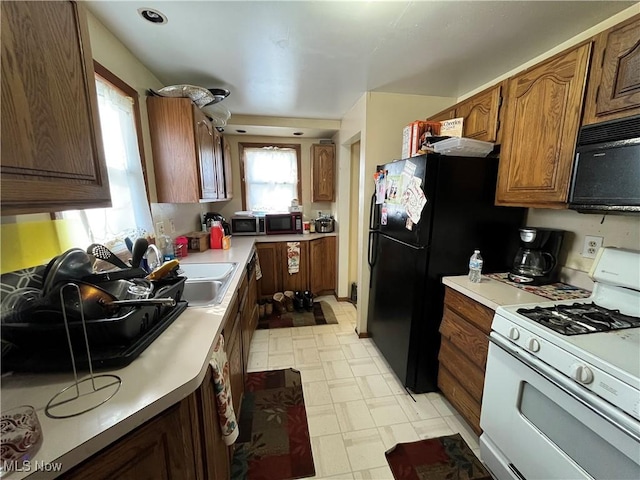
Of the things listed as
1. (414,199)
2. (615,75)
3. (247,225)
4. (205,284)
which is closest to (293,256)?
(247,225)

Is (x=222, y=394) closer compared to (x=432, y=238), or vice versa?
(x=222, y=394)

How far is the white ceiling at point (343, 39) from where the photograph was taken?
1.20 m

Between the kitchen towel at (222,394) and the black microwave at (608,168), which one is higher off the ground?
the black microwave at (608,168)

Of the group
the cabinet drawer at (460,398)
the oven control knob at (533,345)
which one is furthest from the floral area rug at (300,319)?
the oven control knob at (533,345)

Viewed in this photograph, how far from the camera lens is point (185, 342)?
0.91m

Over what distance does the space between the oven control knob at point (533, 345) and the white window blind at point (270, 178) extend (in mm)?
3238

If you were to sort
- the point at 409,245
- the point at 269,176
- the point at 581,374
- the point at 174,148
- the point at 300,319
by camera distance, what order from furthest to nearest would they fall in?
the point at 269,176 < the point at 300,319 < the point at 174,148 < the point at 409,245 < the point at 581,374

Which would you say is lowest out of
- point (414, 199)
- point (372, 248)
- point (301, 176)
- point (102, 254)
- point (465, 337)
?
point (465, 337)

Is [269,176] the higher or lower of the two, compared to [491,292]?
higher

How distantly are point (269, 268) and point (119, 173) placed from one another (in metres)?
1.98

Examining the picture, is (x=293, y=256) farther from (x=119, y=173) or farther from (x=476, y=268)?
(x=476, y=268)

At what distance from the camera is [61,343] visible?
0.76 meters

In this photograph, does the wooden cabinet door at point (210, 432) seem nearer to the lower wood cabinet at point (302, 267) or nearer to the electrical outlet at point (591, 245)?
the electrical outlet at point (591, 245)

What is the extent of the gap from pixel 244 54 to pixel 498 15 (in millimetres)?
1410
